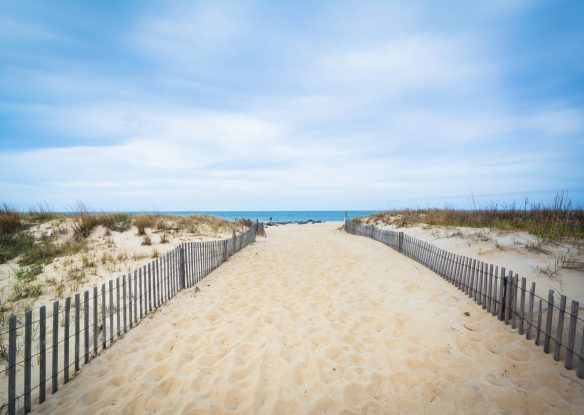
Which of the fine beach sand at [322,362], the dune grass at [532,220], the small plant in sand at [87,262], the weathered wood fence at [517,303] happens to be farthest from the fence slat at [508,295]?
the small plant in sand at [87,262]

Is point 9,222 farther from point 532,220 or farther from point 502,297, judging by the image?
point 532,220

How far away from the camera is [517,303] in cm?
547

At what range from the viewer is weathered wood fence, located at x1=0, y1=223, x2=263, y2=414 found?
3.22 metres

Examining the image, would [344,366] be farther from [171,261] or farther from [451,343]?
[171,261]

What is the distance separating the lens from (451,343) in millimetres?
4652

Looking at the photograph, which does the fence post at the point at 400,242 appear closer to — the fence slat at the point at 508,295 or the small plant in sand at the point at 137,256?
the fence slat at the point at 508,295

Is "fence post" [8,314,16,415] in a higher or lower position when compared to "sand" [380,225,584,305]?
lower

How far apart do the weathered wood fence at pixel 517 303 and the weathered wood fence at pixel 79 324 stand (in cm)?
604

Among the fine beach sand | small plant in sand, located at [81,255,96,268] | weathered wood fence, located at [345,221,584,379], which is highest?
weathered wood fence, located at [345,221,584,379]

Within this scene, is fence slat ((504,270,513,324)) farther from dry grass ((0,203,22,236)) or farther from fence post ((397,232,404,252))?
dry grass ((0,203,22,236))

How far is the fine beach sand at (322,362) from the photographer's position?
11.1 ft

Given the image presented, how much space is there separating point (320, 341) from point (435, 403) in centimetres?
184

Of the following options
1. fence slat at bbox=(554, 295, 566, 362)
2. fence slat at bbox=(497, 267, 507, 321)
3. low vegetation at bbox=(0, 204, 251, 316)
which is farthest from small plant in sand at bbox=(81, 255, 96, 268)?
fence slat at bbox=(554, 295, 566, 362)

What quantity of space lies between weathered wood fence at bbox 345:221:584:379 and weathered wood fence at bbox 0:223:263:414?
19.8 feet
